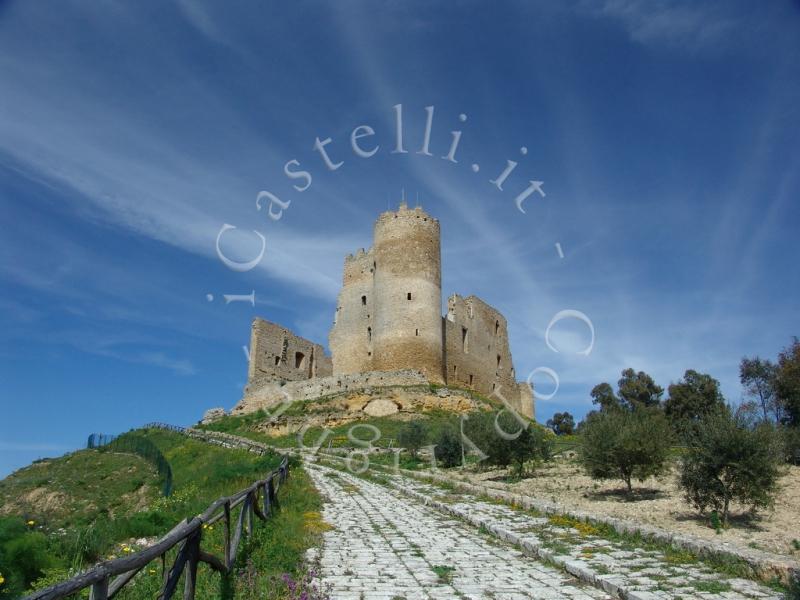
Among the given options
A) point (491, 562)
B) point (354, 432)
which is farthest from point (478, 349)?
point (491, 562)

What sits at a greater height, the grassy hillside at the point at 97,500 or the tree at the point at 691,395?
the tree at the point at 691,395

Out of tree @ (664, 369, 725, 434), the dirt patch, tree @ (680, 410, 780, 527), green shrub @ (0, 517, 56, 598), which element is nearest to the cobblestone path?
green shrub @ (0, 517, 56, 598)

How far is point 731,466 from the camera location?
478 inches

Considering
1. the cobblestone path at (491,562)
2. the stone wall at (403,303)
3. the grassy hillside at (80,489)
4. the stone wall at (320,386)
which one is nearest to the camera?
the cobblestone path at (491,562)

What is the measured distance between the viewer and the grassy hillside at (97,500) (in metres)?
7.83

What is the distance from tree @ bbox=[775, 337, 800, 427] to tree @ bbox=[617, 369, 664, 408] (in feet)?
74.4

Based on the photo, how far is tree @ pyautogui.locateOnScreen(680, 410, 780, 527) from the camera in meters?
11.9

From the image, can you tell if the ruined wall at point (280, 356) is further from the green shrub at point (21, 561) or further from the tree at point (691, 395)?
the green shrub at point (21, 561)

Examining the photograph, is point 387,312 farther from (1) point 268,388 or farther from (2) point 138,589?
(2) point 138,589

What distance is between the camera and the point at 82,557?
361 inches

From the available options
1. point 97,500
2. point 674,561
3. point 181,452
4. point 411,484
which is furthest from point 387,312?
point 674,561

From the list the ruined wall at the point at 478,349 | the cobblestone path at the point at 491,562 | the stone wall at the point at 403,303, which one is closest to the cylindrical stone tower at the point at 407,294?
the stone wall at the point at 403,303

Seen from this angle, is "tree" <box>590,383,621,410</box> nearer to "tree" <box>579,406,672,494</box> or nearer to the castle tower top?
the castle tower top

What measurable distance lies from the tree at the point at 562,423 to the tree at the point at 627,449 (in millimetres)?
55747
